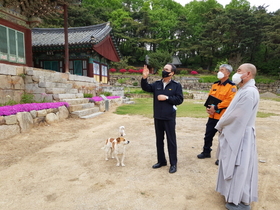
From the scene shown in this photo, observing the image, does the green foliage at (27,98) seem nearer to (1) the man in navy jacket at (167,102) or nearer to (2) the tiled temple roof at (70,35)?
(1) the man in navy jacket at (167,102)

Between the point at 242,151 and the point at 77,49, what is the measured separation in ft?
49.1

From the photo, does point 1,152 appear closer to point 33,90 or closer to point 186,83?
point 33,90

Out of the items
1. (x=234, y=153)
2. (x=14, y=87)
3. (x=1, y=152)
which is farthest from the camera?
(x=14, y=87)

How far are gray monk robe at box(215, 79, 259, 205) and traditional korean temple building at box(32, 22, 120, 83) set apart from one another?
1313 cm

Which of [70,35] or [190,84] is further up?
[70,35]

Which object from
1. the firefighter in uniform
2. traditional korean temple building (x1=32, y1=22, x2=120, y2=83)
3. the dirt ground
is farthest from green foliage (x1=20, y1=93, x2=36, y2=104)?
traditional korean temple building (x1=32, y1=22, x2=120, y2=83)

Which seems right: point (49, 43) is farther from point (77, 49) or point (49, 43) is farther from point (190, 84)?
point (190, 84)

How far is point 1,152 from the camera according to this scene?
13.1 feet

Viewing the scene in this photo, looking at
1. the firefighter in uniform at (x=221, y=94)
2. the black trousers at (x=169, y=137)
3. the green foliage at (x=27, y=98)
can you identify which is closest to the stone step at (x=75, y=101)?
the green foliage at (x=27, y=98)

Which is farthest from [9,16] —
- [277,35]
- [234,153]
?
[277,35]

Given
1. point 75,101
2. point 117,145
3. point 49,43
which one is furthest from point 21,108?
point 49,43

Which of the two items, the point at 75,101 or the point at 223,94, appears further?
the point at 75,101

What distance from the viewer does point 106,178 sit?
2.89 m

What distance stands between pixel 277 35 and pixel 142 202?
34.1m
